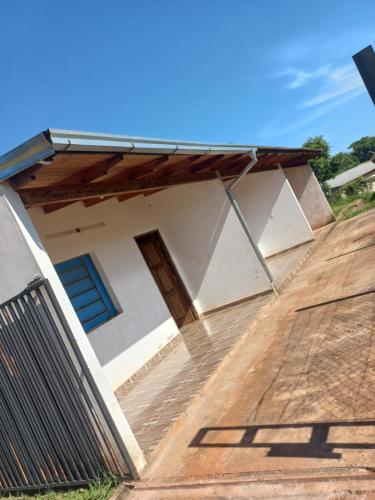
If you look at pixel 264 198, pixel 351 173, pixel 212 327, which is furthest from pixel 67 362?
pixel 351 173

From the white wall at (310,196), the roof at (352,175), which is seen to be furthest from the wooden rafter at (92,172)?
the roof at (352,175)

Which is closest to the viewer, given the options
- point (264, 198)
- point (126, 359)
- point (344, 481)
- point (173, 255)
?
point (344, 481)

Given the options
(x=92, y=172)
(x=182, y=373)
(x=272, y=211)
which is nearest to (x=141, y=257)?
(x=182, y=373)

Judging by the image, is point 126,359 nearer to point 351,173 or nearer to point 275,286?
point 275,286

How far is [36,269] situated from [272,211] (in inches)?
447

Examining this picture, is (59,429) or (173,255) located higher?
(173,255)

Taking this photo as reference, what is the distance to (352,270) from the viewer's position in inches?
301

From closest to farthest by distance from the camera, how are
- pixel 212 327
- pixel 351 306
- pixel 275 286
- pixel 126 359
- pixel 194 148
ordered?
1. pixel 351 306
2. pixel 194 148
3. pixel 126 359
4. pixel 212 327
5. pixel 275 286

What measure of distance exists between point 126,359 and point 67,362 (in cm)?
321

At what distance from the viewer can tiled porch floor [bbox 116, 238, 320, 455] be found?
4727 mm

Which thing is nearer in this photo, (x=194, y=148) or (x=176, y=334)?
(x=194, y=148)

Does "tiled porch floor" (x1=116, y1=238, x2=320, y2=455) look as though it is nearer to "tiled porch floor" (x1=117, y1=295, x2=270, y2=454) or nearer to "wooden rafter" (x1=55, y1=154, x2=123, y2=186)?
"tiled porch floor" (x1=117, y1=295, x2=270, y2=454)

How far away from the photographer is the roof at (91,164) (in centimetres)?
357

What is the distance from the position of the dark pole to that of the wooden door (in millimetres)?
7331
